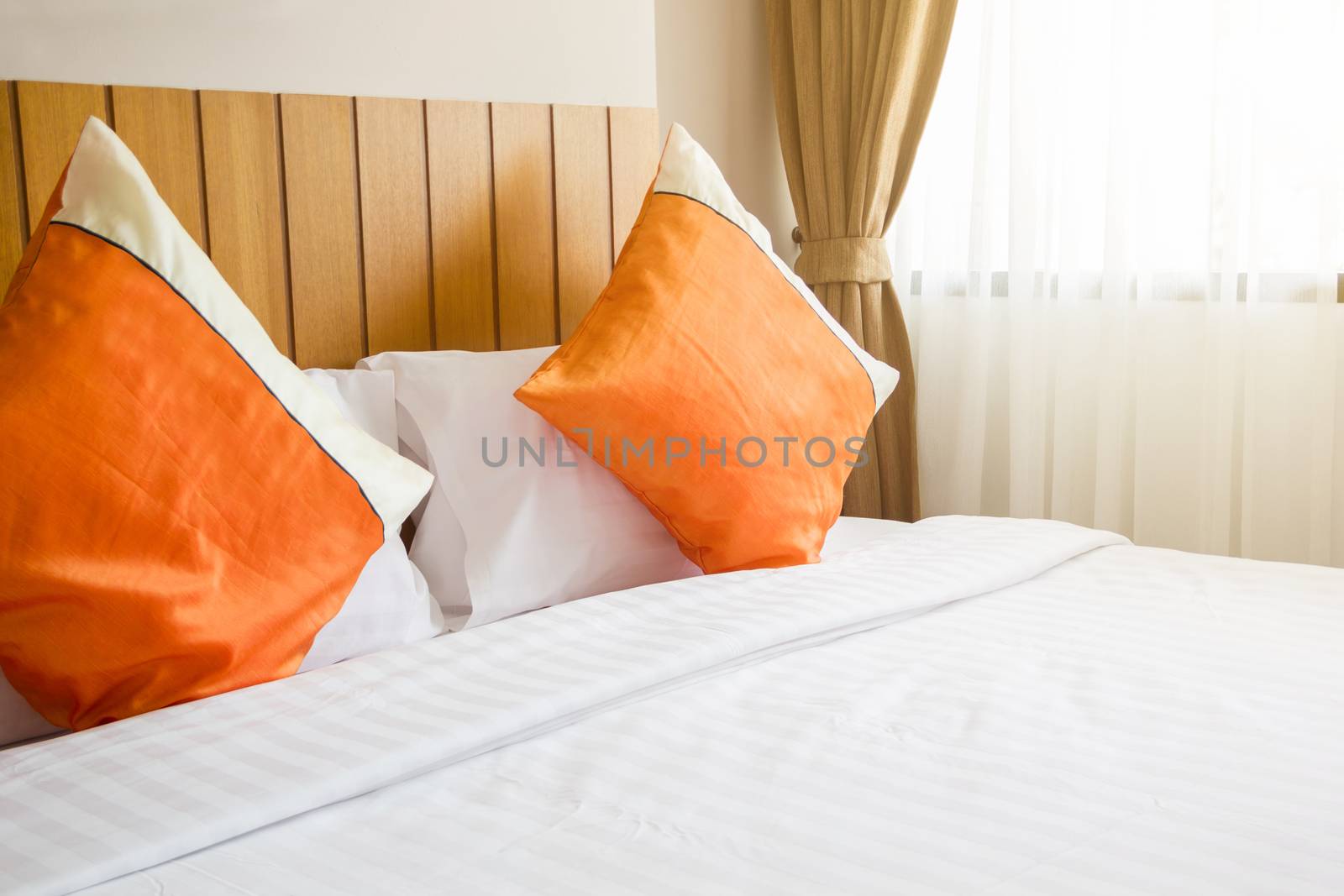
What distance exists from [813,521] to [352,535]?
0.68 m

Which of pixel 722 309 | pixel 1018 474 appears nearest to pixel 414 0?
pixel 722 309

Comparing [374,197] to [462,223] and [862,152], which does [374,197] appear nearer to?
[462,223]

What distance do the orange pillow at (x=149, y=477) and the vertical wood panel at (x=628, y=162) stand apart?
0.95m

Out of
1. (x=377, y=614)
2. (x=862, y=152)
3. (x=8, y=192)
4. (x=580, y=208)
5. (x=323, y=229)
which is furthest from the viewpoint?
(x=862, y=152)

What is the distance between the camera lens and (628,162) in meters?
2.20

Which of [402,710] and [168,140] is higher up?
[168,140]

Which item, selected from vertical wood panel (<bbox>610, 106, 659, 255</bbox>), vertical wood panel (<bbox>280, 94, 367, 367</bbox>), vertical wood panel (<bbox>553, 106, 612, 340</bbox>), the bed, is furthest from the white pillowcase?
vertical wood panel (<bbox>610, 106, 659, 255</bbox>)

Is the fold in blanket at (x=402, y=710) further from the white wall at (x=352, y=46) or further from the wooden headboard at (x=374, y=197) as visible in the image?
the white wall at (x=352, y=46)

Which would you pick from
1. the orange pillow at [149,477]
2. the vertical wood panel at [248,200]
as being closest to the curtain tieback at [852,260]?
the vertical wood panel at [248,200]

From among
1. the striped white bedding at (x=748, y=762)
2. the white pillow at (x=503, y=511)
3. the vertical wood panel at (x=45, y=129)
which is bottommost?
the striped white bedding at (x=748, y=762)

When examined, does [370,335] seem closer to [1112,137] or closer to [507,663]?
[507,663]

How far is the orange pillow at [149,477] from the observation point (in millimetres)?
1114

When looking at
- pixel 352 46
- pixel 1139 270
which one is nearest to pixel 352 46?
pixel 352 46

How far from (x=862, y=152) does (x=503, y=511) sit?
1601mm
